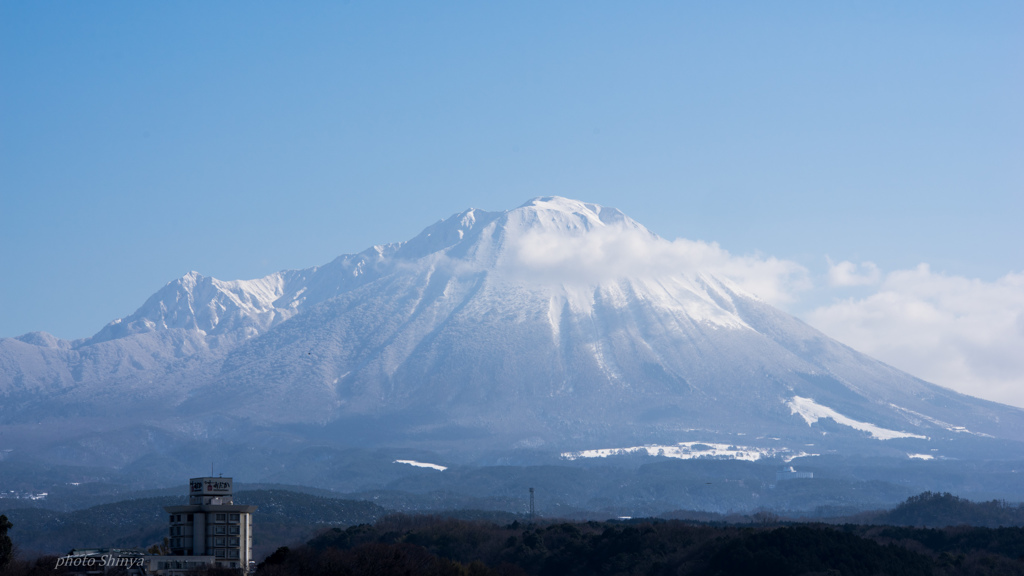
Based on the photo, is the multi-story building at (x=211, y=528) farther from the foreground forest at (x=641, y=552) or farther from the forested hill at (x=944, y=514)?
the forested hill at (x=944, y=514)

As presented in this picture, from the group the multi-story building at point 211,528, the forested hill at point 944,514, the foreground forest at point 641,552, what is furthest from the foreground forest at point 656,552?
the forested hill at point 944,514

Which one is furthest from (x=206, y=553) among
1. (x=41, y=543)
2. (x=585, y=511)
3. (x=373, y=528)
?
(x=585, y=511)

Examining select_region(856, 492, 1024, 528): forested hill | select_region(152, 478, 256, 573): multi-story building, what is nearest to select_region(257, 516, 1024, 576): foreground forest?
select_region(152, 478, 256, 573): multi-story building

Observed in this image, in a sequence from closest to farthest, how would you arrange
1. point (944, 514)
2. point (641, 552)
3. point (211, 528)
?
point (211, 528) → point (641, 552) → point (944, 514)

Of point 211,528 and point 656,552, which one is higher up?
point 211,528

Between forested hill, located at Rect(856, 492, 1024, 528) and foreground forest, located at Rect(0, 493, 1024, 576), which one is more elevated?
forested hill, located at Rect(856, 492, 1024, 528)

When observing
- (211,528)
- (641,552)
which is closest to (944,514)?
(641,552)

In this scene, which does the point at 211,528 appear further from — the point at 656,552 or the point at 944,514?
the point at 944,514

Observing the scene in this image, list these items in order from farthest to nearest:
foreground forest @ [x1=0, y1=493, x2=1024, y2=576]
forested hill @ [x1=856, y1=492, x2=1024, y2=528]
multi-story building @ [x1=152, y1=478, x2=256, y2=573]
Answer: forested hill @ [x1=856, y1=492, x2=1024, y2=528], foreground forest @ [x1=0, y1=493, x2=1024, y2=576], multi-story building @ [x1=152, y1=478, x2=256, y2=573]

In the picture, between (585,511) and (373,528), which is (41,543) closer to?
(373,528)

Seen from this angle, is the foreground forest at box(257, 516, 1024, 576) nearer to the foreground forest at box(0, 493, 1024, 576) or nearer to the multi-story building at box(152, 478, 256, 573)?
the foreground forest at box(0, 493, 1024, 576)

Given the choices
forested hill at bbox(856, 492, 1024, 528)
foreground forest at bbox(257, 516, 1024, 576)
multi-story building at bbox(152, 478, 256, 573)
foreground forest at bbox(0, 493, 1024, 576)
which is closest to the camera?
multi-story building at bbox(152, 478, 256, 573)
